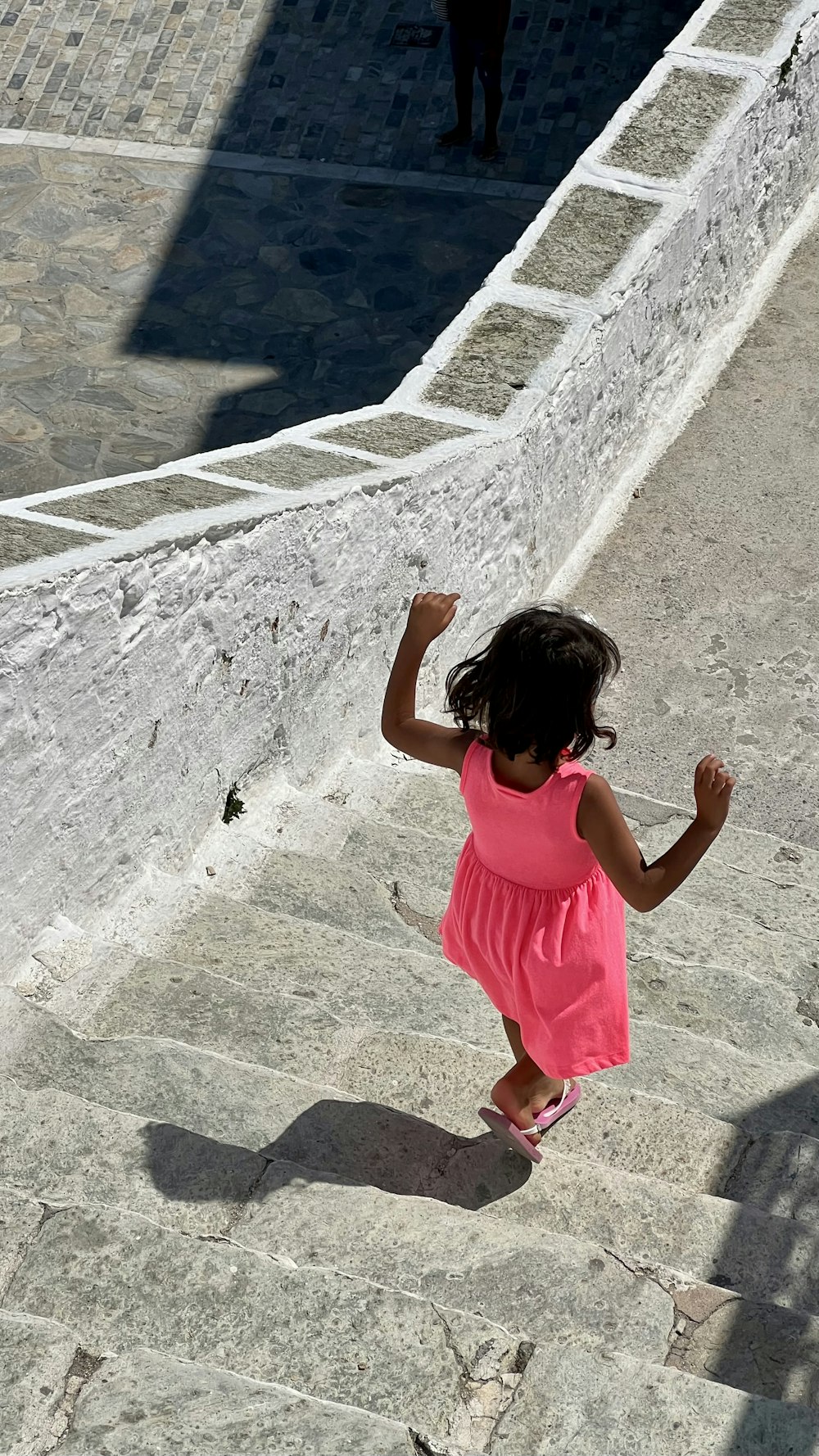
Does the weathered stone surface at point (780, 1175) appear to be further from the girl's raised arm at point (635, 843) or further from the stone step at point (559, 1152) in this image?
the girl's raised arm at point (635, 843)

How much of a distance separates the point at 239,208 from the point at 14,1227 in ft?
26.4

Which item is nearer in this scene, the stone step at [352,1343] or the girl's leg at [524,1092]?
the stone step at [352,1343]

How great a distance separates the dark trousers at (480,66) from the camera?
29.4 ft

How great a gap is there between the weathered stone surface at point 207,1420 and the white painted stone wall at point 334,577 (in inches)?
52.4

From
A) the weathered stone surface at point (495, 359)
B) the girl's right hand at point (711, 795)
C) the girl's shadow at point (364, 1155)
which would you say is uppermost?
the weathered stone surface at point (495, 359)

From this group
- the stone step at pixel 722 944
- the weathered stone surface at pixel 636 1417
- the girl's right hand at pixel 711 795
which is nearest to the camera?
the weathered stone surface at pixel 636 1417

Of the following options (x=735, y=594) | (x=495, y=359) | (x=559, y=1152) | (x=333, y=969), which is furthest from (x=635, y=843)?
(x=735, y=594)

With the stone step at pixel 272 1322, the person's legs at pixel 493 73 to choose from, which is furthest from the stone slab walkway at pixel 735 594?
the person's legs at pixel 493 73

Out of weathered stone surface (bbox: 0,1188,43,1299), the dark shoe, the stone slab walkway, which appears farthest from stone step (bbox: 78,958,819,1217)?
the dark shoe

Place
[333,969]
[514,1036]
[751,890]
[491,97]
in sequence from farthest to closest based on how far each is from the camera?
[491,97]
[751,890]
[333,969]
[514,1036]

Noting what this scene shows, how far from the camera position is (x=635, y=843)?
101 inches

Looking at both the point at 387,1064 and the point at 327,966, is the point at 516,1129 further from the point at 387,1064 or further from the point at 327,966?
the point at 327,966

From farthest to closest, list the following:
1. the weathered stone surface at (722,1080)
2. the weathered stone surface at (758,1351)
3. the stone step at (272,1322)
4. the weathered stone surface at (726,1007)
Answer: the weathered stone surface at (726,1007) → the weathered stone surface at (722,1080) → the weathered stone surface at (758,1351) → the stone step at (272,1322)

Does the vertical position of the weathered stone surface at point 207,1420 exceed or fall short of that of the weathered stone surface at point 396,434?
it falls short
